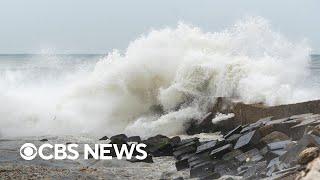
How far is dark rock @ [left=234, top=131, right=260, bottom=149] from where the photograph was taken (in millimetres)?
8945

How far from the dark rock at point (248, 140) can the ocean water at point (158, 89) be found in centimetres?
440

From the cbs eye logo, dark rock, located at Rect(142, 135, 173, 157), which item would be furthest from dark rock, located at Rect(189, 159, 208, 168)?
the cbs eye logo

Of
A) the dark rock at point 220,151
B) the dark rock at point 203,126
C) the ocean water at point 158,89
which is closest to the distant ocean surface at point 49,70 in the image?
the ocean water at point 158,89

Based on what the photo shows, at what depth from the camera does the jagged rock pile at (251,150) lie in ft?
24.3

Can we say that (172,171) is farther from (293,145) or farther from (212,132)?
(212,132)

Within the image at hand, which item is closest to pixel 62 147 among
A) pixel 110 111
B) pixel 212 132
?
pixel 212 132

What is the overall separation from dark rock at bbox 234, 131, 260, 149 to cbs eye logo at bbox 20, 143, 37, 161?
413cm

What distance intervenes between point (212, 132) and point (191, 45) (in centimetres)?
668

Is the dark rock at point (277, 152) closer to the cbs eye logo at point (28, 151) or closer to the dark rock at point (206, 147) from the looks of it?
the dark rock at point (206, 147)

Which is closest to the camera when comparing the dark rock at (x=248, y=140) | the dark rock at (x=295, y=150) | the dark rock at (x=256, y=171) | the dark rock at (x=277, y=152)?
the dark rock at (x=295, y=150)

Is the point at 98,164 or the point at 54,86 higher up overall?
the point at 54,86

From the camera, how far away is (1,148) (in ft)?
39.4

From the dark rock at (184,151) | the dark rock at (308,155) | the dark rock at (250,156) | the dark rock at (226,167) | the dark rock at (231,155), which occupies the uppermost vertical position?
the dark rock at (184,151)

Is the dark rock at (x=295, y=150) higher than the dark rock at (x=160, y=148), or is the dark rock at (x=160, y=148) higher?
the dark rock at (x=160, y=148)
